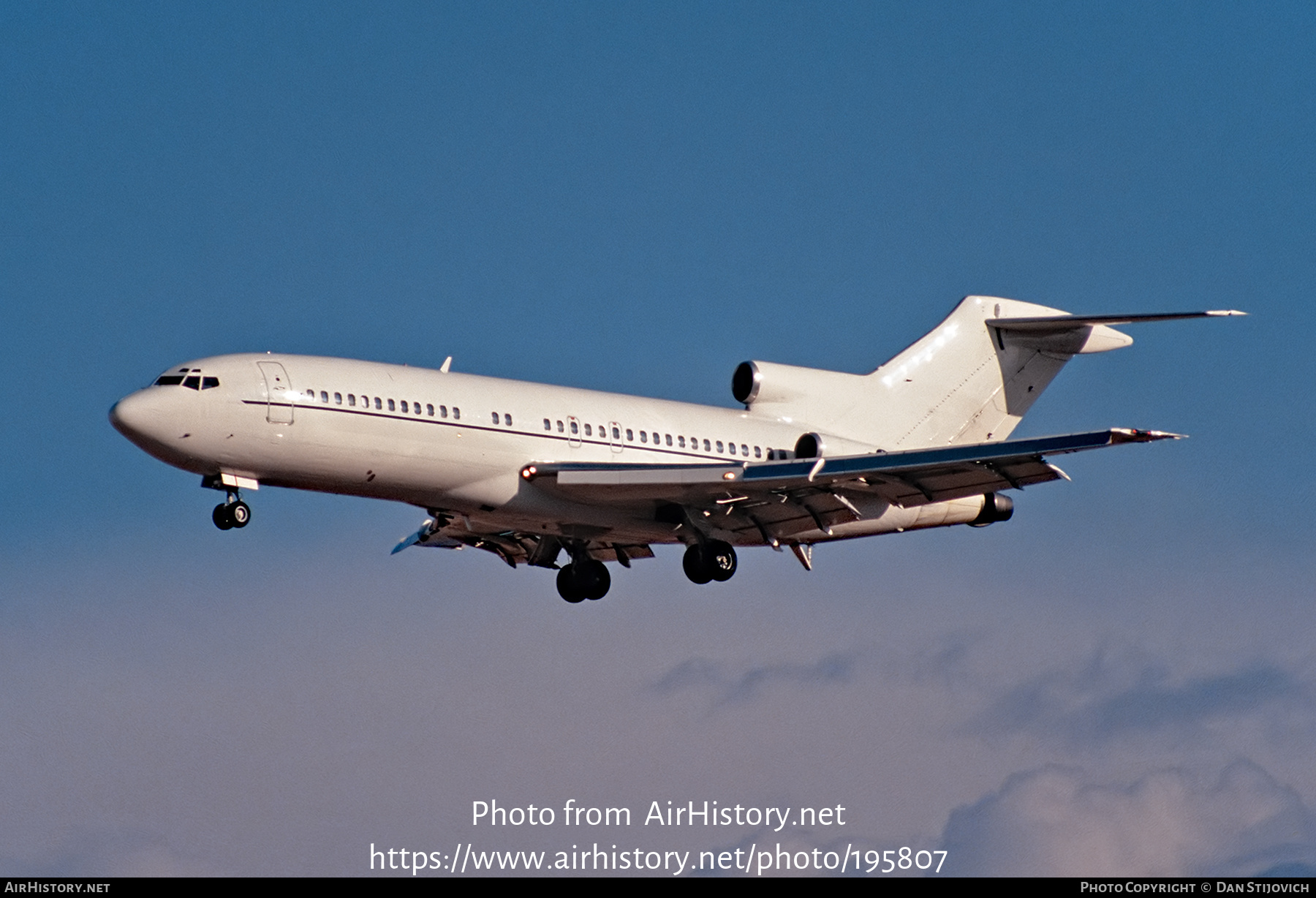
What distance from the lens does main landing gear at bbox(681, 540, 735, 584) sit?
34.4 metres

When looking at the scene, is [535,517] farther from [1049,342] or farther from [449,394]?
[1049,342]

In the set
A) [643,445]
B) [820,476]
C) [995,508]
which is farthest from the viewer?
[995,508]

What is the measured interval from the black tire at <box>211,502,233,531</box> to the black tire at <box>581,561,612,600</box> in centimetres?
766

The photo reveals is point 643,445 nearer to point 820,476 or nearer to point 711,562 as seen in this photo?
point 711,562

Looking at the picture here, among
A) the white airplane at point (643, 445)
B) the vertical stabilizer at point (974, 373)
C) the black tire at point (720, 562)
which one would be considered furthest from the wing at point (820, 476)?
the vertical stabilizer at point (974, 373)

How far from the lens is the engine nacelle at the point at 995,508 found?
3591 centimetres

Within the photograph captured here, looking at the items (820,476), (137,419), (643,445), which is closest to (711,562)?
(643,445)

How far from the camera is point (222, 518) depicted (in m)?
31.0

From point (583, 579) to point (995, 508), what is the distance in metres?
7.42

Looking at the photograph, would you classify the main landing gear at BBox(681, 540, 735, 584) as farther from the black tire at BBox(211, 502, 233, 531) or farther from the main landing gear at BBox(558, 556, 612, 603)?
the black tire at BBox(211, 502, 233, 531)

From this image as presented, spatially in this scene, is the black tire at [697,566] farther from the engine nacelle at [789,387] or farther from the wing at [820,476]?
the engine nacelle at [789,387]

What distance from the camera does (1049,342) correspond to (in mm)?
38875

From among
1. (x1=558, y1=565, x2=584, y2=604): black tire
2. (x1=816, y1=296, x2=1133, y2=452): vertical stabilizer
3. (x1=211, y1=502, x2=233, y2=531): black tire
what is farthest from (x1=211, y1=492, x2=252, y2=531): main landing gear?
(x1=816, y1=296, x2=1133, y2=452): vertical stabilizer
